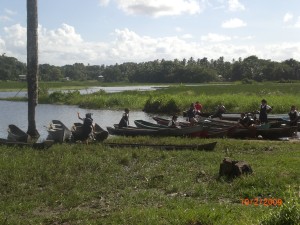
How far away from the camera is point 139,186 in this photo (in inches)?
439

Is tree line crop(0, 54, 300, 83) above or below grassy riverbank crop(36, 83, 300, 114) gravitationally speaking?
above

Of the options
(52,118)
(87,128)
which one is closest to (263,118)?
(87,128)

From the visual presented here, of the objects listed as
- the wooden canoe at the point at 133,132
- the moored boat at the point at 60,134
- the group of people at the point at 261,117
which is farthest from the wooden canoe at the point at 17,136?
the group of people at the point at 261,117

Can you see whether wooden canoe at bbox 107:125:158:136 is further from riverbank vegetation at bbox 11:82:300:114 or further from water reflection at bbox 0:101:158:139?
riverbank vegetation at bbox 11:82:300:114

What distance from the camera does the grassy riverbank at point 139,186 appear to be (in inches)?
320

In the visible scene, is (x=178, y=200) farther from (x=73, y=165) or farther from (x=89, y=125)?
(x=89, y=125)

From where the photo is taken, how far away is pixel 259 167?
11859 millimetres

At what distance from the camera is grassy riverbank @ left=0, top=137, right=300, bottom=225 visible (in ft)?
26.7

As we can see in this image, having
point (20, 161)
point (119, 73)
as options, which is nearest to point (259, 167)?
point (20, 161)
